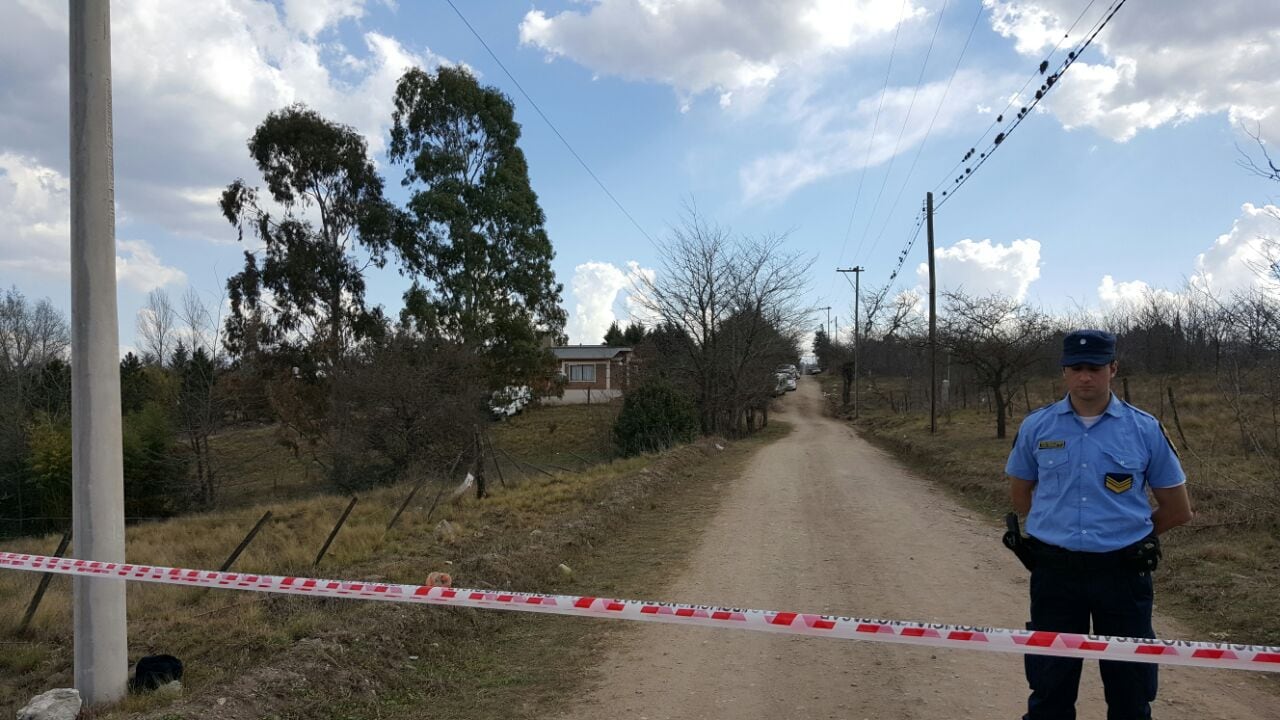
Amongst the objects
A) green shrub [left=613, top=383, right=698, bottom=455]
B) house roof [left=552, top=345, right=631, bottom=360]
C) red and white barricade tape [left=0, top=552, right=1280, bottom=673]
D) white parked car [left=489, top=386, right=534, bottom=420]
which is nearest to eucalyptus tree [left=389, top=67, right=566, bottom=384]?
white parked car [left=489, top=386, right=534, bottom=420]

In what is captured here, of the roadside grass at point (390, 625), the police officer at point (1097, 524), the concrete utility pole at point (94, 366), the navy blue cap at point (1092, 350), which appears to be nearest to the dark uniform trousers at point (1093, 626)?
the police officer at point (1097, 524)

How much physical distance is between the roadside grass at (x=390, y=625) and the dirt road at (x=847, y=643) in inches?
21.4

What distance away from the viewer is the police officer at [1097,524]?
10.0 feet

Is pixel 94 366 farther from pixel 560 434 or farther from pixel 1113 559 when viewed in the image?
pixel 560 434

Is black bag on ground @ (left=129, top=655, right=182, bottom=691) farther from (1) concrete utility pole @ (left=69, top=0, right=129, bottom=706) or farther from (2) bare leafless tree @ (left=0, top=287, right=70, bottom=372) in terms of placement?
(2) bare leafless tree @ (left=0, top=287, right=70, bottom=372)

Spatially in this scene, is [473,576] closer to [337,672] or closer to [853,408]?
[337,672]

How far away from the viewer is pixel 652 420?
85.1 feet

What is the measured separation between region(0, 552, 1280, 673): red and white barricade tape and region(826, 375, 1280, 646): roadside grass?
121 inches

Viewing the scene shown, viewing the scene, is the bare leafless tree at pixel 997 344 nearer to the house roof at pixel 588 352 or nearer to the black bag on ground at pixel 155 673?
the black bag on ground at pixel 155 673

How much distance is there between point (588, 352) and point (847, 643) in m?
56.4

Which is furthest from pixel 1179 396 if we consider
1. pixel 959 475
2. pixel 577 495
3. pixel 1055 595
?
pixel 1055 595

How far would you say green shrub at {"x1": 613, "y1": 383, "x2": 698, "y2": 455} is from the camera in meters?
25.6

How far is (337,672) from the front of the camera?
16.3 feet

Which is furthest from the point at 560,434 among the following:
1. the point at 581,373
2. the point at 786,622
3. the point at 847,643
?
the point at 786,622
